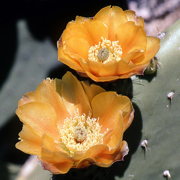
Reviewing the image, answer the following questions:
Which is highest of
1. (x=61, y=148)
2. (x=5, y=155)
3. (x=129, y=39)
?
(x=129, y=39)

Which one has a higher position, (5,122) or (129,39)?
(129,39)

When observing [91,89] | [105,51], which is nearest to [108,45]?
[105,51]

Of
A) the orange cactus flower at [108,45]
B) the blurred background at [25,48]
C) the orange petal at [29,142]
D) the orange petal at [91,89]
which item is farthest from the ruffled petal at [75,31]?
the blurred background at [25,48]

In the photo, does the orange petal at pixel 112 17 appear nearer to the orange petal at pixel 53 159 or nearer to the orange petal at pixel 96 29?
the orange petal at pixel 96 29

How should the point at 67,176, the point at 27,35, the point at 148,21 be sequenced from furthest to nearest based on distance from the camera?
the point at 148,21 → the point at 27,35 → the point at 67,176

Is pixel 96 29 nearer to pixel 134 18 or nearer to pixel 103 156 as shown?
pixel 134 18

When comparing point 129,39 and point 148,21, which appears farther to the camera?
point 148,21

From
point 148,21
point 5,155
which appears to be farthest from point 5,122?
point 148,21

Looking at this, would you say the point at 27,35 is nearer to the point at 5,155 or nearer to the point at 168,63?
the point at 5,155
